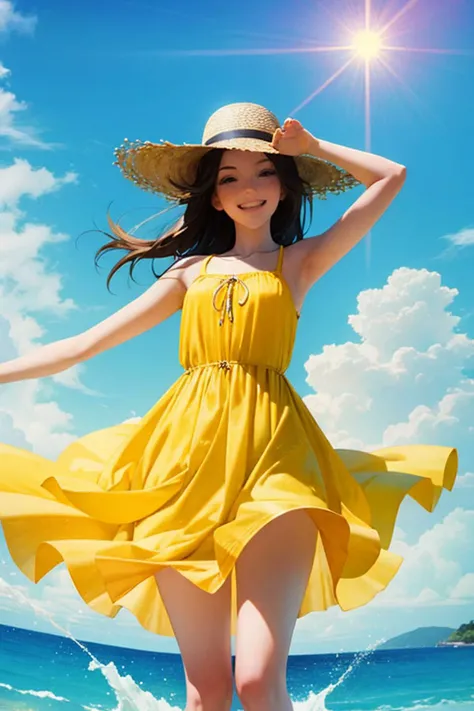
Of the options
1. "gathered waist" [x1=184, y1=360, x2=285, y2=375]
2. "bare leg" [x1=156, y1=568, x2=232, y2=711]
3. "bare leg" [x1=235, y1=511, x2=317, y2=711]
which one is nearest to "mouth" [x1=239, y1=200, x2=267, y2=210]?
"gathered waist" [x1=184, y1=360, x2=285, y2=375]

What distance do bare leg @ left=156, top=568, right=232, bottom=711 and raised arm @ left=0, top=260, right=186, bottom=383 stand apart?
0.75 metres

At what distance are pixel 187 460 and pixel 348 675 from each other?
1486 cm

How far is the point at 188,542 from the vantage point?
218 cm

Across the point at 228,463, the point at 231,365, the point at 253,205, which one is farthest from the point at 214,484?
the point at 253,205

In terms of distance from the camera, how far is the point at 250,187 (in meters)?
2.62

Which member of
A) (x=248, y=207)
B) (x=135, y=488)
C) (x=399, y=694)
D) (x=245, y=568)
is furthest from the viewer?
(x=399, y=694)

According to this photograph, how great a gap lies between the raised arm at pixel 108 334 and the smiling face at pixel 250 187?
0.27 metres

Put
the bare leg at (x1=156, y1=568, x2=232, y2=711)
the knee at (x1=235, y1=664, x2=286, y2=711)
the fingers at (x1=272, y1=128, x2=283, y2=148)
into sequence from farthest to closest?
1. the fingers at (x1=272, y1=128, x2=283, y2=148)
2. the bare leg at (x1=156, y1=568, x2=232, y2=711)
3. the knee at (x1=235, y1=664, x2=286, y2=711)

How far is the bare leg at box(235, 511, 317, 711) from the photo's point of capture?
1.95 metres

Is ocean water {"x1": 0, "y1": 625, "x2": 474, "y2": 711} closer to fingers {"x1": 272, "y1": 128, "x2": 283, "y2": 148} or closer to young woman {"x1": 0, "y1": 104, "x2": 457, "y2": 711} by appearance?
young woman {"x1": 0, "y1": 104, "x2": 457, "y2": 711}

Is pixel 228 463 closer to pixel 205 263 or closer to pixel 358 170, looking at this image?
pixel 205 263

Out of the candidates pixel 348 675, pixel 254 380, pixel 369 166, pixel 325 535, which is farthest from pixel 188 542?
pixel 348 675

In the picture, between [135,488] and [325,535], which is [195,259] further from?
[325,535]

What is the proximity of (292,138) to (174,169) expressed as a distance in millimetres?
516
